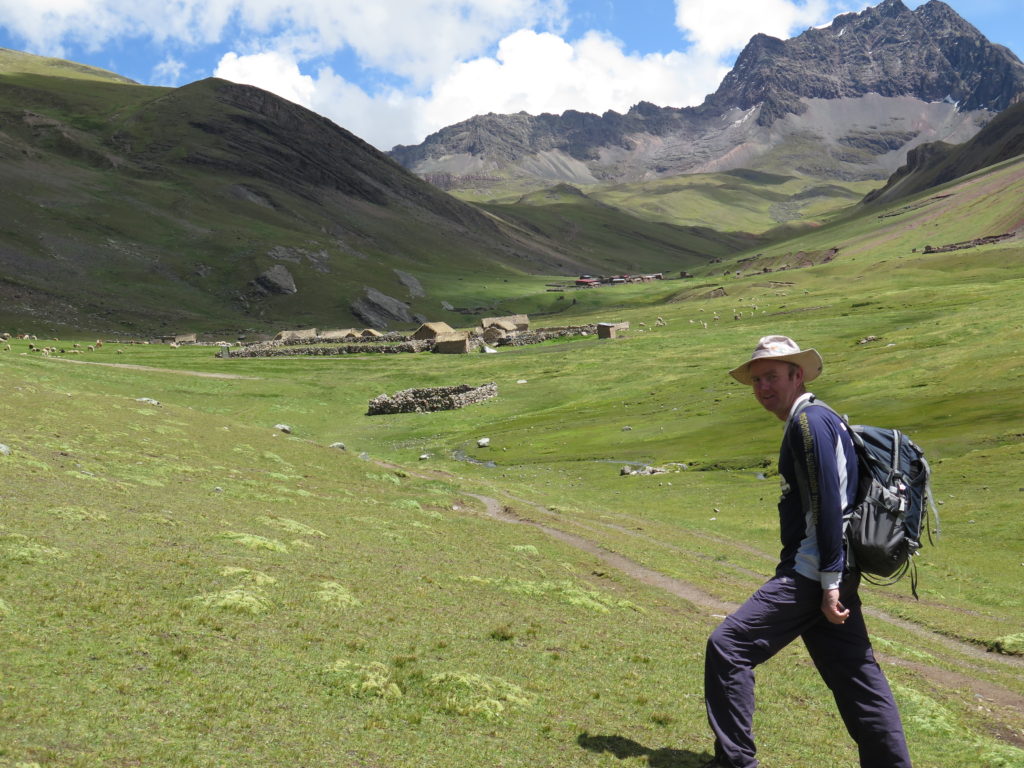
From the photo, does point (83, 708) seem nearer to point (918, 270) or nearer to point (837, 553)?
point (837, 553)

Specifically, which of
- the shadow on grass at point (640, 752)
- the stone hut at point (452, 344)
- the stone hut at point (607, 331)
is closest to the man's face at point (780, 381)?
the shadow on grass at point (640, 752)

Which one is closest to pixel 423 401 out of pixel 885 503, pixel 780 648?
pixel 780 648

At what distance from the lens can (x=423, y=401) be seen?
297 feet

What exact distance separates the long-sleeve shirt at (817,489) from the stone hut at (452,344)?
5205 inches

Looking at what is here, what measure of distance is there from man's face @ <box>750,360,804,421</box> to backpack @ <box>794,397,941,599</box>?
2.04ft

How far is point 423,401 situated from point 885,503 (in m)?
82.1

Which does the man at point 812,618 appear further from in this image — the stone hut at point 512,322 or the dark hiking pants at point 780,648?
the stone hut at point 512,322

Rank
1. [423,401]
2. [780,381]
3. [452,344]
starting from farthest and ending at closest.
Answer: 1. [452,344]
2. [423,401]
3. [780,381]

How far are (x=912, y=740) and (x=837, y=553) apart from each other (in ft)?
21.3

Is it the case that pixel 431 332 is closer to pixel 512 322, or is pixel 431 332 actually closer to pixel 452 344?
pixel 452 344

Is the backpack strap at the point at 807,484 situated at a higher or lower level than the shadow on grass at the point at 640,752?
higher

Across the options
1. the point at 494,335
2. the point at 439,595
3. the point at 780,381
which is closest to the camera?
the point at 780,381

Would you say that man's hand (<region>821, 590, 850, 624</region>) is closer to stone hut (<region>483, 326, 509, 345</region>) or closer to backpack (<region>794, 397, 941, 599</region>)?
backpack (<region>794, 397, 941, 599</region>)

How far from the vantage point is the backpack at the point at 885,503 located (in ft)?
32.1
